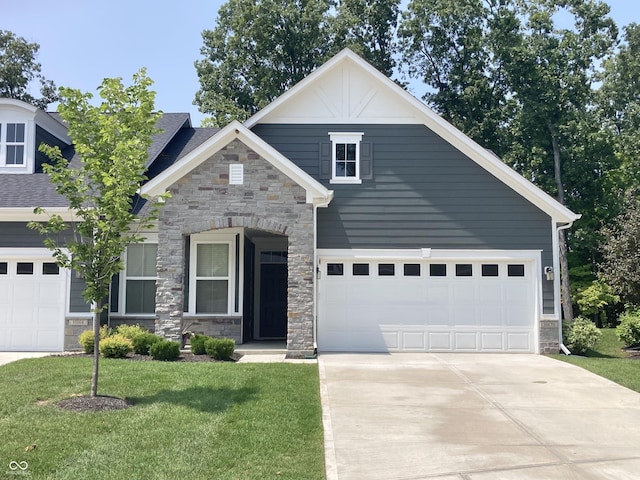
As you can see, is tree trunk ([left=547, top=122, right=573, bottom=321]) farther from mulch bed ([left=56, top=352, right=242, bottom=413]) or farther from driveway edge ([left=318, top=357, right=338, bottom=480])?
mulch bed ([left=56, top=352, right=242, bottom=413])

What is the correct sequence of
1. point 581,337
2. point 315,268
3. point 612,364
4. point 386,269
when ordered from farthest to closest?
1. point 386,269
2. point 581,337
3. point 315,268
4. point 612,364

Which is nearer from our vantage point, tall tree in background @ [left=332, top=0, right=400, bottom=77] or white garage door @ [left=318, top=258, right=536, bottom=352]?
white garage door @ [left=318, top=258, right=536, bottom=352]

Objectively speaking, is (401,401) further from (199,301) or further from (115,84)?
(199,301)

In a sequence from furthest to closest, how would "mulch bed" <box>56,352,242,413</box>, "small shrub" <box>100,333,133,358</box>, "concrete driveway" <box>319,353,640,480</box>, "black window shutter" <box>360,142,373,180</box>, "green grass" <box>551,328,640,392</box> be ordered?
1. "black window shutter" <box>360,142,373,180</box>
2. "small shrub" <box>100,333,133,358</box>
3. "green grass" <box>551,328,640,392</box>
4. "mulch bed" <box>56,352,242,413</box>
5. "concrete driveway" <box>319,353,640,480</box>

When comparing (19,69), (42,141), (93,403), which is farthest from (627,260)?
(19,69)

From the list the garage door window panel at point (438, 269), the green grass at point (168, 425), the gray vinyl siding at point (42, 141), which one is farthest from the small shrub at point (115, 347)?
the garage door window panel at point (438, 269)

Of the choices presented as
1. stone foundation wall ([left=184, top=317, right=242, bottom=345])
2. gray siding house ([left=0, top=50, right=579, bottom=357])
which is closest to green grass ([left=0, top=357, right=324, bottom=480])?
stone foundation wall ([left=184, top=317, right=242, bottom=345])

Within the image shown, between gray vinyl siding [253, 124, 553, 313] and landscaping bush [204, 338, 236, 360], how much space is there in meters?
3.57

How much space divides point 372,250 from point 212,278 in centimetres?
397

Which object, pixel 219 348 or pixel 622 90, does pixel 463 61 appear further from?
pixel 219 348

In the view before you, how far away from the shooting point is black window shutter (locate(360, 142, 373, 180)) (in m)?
14.8

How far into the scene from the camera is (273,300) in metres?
17.0

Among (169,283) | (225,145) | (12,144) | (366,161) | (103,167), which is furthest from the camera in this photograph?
(12,144)

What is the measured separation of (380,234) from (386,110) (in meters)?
3.22
